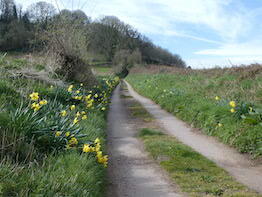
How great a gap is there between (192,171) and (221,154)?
1270 millimetres

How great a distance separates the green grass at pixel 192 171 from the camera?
126 inches

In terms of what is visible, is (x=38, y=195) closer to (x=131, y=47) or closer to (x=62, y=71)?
(x=62, y=71)

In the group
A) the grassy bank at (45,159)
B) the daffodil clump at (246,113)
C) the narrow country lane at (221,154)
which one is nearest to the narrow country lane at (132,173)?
the grassy bank at (45,159)

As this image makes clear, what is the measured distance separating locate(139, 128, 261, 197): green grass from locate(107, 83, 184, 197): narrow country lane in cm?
18

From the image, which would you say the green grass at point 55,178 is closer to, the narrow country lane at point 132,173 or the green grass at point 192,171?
the narrow country lane at point 132,173

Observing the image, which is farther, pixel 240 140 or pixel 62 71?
pixel 62 71

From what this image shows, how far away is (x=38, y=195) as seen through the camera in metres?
2.10

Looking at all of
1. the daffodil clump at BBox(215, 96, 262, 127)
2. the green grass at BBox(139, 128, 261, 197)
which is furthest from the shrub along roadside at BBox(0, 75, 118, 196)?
the daffodil clump at BBox(215, 96, 262, 127)

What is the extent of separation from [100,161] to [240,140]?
3109mm

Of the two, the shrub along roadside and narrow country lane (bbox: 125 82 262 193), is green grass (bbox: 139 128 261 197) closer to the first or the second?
narrow country lane (bbox: 125 82 262 193)

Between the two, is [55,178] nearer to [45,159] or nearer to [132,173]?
[45,159]

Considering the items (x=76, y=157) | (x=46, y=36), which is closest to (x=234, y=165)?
(x=76, y=157)

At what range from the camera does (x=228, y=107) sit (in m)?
6.21

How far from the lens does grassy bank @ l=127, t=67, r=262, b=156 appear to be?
5039 millimetres
